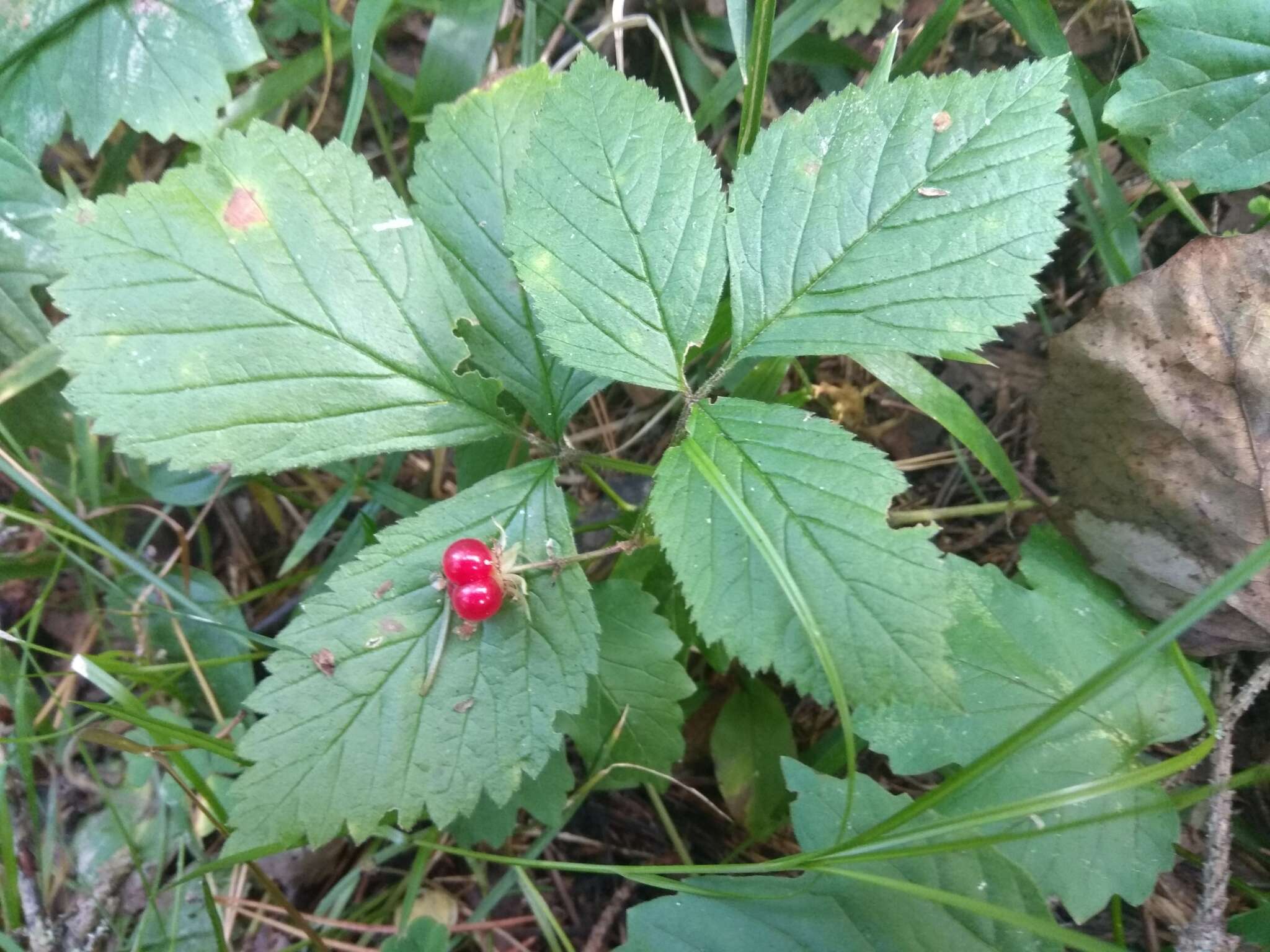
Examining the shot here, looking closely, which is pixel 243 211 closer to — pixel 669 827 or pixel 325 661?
pixel 325 661

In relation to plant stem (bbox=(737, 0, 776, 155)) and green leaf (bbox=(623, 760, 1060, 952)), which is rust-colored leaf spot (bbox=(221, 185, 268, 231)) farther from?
green leaf (bbox=(623, 760, 1060, 952))

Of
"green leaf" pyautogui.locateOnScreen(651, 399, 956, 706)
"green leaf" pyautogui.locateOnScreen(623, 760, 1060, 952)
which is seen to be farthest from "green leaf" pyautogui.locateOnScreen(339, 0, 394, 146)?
"green leaf" pyautogui.locateOnScreen(623, 760, 1060, 952)

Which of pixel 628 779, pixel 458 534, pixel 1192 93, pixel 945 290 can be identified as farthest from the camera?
pixel 628 779

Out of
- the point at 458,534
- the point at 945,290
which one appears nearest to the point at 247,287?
the point at 458,534

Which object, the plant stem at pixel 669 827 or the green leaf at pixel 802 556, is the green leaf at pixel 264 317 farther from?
the plant stem at pixel 669 827

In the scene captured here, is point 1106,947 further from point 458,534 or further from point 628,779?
point 458,534
